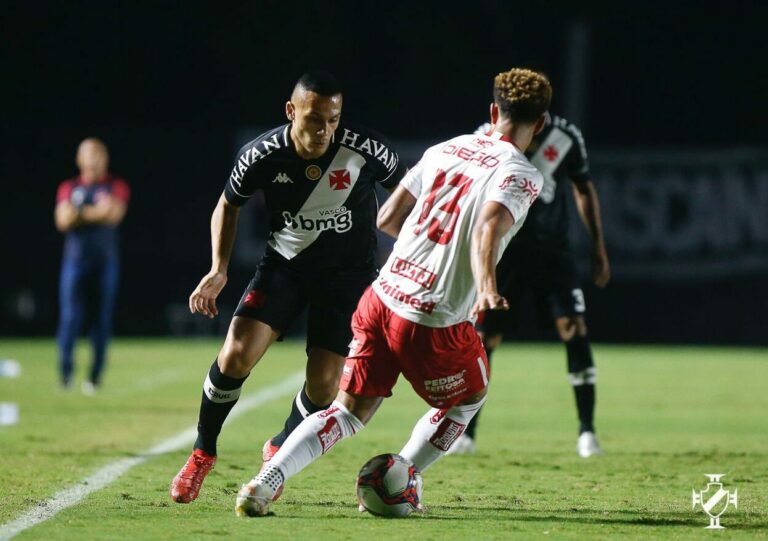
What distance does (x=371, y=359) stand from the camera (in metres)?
6.05

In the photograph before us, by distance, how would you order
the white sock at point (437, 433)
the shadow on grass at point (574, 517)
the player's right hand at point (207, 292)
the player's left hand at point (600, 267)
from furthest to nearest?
the player's left hand at point (600, 267) → the player's right hand at point (207, 292) → the white sock at point (437, 433) → the shadow on grass at point (574, 517)

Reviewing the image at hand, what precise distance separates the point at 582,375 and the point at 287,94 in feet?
49.3

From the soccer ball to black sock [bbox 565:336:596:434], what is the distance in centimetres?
300

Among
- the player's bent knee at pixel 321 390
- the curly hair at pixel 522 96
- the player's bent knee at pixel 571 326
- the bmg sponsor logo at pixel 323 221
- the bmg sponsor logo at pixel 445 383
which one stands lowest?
the player's bent knee at pixel 321 390

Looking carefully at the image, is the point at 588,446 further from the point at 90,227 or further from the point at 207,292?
the point at 90,227

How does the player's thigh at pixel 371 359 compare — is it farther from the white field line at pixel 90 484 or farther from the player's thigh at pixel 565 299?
the player's thigh at pixel 565 299

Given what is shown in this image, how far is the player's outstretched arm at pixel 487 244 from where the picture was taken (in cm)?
552

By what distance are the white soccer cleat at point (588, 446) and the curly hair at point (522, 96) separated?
337cm

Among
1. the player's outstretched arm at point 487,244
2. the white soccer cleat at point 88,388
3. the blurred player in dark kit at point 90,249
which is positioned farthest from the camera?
the blurred player in dark kit at point 90,249

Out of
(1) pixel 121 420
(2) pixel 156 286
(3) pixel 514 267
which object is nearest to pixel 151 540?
(3) pixel 514 267

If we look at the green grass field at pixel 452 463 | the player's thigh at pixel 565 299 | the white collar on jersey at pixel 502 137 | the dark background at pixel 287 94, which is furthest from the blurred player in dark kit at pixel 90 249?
the white collar on jersey at pixel 502 137

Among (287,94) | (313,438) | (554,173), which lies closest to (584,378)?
(554,173)

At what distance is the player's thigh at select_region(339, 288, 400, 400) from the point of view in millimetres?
6043
